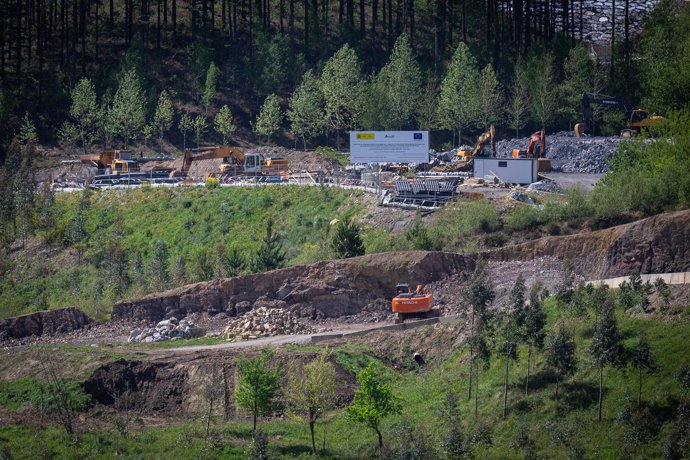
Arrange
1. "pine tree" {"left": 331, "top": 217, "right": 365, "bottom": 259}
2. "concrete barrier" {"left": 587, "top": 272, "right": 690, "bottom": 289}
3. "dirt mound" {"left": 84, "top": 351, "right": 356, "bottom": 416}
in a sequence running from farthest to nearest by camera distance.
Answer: "pine tree" {"left": 331, "top": 217, "right": 365, "bottom": 259} < "dirt mound" {"left": 84, "top": 351, "right": 356, "bottom": 416} < "concrete barrier" {"left": 587, "top": 272, "right": 690, "bottom": 289}

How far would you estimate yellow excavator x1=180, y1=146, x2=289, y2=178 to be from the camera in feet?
267

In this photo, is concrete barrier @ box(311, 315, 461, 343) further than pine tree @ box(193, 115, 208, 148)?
No

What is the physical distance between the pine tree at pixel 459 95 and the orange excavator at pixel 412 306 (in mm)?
41736

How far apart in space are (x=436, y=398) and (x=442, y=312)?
866 cm

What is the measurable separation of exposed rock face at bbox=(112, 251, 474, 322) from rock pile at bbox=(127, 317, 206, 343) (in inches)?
62.1

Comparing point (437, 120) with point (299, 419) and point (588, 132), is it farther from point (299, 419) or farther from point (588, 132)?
point (299, 419)

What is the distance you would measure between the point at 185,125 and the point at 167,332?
4622cm

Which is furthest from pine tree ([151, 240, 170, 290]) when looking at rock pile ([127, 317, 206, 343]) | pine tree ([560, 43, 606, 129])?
pine tree ([560, 43, 606, 129])

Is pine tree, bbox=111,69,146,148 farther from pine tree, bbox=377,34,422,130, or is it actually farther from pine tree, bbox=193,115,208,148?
pine tree, bbox=377,34,422,130

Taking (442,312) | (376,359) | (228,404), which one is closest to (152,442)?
(228,404)

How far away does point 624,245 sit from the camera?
155 feet

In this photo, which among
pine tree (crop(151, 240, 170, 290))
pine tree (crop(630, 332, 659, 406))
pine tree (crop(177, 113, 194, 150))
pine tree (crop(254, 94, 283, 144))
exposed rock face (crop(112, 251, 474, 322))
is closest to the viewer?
pine tree (crop(630, 332, 659, 406))

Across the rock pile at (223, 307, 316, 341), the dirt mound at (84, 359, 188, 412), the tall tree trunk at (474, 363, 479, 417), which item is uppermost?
the rock pile at (223, 307, 316, 341)

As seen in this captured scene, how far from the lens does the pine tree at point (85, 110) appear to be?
95.2m
